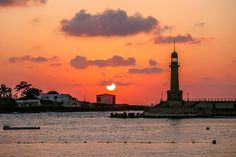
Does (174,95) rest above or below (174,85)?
below

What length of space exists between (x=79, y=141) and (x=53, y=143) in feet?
16.1

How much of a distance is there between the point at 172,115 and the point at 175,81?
1174cm

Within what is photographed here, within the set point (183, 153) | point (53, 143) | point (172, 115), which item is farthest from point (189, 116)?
point (183, 153)

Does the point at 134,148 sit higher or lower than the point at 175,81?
lower

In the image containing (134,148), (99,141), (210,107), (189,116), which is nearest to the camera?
(134,148)

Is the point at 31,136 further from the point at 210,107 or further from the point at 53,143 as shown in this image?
the point at 210,107

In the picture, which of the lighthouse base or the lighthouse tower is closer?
the lighthouse tower

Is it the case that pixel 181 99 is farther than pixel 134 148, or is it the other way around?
pixel 181 99

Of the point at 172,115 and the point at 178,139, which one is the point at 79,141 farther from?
the point at 172,115

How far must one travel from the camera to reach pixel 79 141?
96.6m

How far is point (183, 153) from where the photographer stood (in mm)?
77562

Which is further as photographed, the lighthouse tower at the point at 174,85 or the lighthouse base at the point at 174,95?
the lighthouse base at the point at 174,95

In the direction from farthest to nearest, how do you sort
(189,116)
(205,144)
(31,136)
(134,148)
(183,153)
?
(189,116) → (31,136) → (205,144) → (134,148) → (183,153)

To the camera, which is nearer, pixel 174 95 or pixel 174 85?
pixel 174 85
